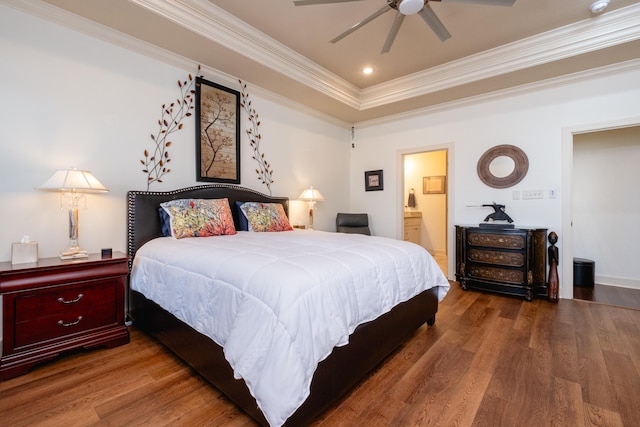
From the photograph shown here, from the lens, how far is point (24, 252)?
1.96 metres

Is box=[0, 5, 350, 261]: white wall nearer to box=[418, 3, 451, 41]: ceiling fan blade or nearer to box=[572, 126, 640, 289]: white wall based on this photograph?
box=[418, 3, 451, 41]: ceiling fan blade

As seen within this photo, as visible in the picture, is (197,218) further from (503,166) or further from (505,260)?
(503,166)

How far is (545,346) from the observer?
2162 mm

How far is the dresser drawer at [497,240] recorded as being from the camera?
3.30m

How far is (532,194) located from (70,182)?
471 cm

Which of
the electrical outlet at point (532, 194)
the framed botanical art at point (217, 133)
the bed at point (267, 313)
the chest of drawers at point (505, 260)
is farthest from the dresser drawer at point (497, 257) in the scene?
the framed botanical art at point (217, 133)

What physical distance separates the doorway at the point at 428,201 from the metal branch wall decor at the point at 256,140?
3349mm

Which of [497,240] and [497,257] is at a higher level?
[497,240]

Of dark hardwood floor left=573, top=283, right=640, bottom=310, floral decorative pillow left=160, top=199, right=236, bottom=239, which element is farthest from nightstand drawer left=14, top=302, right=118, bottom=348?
dark hardwood floor left=573, top=283, right=640, bottom=310

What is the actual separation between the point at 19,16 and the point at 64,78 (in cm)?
45

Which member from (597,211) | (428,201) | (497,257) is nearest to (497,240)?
(497,257)

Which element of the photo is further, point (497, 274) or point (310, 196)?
point (310, 196)

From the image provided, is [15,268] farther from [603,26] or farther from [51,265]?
[603,26]

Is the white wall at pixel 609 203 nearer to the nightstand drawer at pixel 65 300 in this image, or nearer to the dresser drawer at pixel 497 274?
the dresser drawer at pixel 497 274
